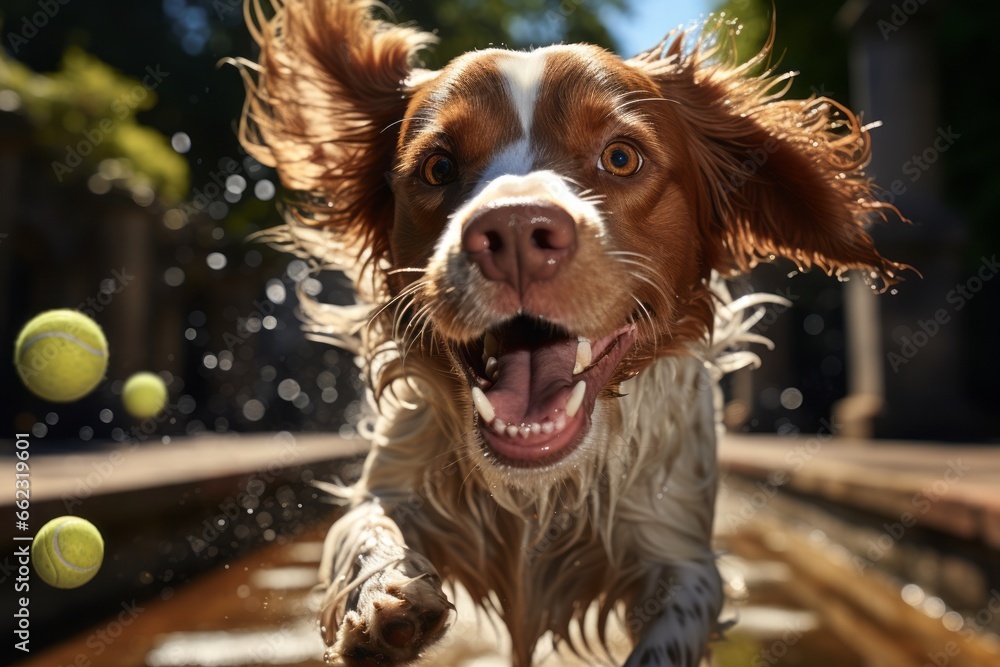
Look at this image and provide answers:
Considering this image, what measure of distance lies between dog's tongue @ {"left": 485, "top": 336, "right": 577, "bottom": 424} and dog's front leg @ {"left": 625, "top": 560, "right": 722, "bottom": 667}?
703mm

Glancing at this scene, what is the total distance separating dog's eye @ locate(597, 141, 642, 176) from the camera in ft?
7.86

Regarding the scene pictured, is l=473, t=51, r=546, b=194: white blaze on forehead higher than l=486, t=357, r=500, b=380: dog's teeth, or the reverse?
l=473, t=51, r=546, b=194: white blaze on forehead

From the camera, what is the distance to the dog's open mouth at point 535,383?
2170mm

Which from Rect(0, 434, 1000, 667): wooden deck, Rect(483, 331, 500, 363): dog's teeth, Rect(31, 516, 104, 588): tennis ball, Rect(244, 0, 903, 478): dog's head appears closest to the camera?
Rect(244, 0, 903, 478): dog's head

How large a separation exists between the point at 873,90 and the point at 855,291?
2.35 metres

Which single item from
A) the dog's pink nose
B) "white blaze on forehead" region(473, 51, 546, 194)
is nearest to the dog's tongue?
the dog's pink nose

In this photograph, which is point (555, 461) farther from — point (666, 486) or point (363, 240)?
point (363, 240)

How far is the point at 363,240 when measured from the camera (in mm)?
3037

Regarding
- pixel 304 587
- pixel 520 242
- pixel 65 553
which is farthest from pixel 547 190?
pixel 304 587

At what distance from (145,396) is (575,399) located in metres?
2.19

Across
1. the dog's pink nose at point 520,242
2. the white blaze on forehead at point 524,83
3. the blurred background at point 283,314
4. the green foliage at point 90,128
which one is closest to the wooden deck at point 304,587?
the blurred background at point 283,314

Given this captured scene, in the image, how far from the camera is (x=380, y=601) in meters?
2.15

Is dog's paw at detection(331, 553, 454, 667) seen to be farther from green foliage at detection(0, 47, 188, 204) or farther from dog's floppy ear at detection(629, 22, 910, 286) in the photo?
green foliage at detection(0, 47, 188, 204)

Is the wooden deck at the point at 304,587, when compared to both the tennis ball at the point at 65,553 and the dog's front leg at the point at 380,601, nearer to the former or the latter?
the dog's front leg at the point at 380,601
